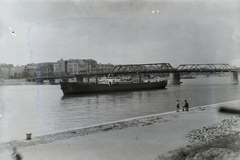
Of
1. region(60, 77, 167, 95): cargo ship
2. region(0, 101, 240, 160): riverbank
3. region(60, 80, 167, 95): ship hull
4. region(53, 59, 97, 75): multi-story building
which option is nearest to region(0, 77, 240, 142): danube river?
region(0, 101, 240, 160): riverbank

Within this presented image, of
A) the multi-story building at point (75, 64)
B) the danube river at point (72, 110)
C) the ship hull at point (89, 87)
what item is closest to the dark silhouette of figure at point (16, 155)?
the danube river at point (72, 110)

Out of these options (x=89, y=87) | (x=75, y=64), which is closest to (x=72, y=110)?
(x=75, y=64)

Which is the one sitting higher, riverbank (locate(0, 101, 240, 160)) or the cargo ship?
the cargo ship

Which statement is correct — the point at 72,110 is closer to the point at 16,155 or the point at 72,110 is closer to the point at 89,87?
the point at 16,155

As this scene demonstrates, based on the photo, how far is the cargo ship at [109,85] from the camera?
3666cm

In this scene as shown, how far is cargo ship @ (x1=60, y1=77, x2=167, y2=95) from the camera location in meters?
36.7

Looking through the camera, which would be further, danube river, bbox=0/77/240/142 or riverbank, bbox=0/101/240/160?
danube river, bbox=0/77/240/142

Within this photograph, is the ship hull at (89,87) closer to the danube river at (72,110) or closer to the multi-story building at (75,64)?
the multi-story building at (75,64)

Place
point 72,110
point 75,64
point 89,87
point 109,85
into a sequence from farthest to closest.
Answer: point 109,85 < point 89,87 < point 75,64 < point 72,110

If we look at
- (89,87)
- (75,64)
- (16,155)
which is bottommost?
(16,155)

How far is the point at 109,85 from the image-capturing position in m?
37.7

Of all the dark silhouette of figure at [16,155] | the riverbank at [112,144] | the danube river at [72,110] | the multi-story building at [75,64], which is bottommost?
the danube river at [72,110]

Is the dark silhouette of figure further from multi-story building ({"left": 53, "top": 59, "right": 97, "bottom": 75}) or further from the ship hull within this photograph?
the ship hull

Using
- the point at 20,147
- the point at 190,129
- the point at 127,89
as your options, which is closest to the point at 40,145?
the point at 20,147
